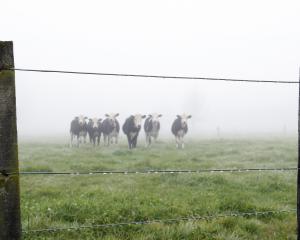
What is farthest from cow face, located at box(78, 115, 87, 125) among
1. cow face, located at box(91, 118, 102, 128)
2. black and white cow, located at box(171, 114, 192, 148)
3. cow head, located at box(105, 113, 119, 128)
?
black and white cow, located at box(171, 114, 192, 148)

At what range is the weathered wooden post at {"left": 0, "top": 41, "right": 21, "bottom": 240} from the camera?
293 cm

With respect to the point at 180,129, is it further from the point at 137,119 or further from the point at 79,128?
the point at 79,128

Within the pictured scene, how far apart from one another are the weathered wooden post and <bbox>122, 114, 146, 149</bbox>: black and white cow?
66.1 ft

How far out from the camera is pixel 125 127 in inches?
1047

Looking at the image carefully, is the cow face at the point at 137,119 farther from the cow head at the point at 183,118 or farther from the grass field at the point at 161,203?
the grass field at the point at 161,203

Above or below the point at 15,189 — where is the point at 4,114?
above

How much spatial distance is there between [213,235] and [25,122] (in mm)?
131242

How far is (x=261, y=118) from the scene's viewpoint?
144 meters

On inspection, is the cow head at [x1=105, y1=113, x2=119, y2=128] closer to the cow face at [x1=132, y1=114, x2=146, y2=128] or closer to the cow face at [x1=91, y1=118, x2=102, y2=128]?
the cow face at [x1=91, y1=118, x2=102, y2=128]

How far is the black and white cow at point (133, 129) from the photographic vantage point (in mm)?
24116

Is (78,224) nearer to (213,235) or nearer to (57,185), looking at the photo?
(213,235)

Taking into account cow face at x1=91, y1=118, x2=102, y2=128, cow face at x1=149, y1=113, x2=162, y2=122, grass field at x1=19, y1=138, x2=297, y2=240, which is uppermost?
cow face at x1=149, y1=113, x2=162, y2=122

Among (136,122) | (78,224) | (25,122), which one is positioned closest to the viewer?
(78,224)

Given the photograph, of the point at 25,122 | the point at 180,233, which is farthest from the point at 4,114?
the point at 25,122
